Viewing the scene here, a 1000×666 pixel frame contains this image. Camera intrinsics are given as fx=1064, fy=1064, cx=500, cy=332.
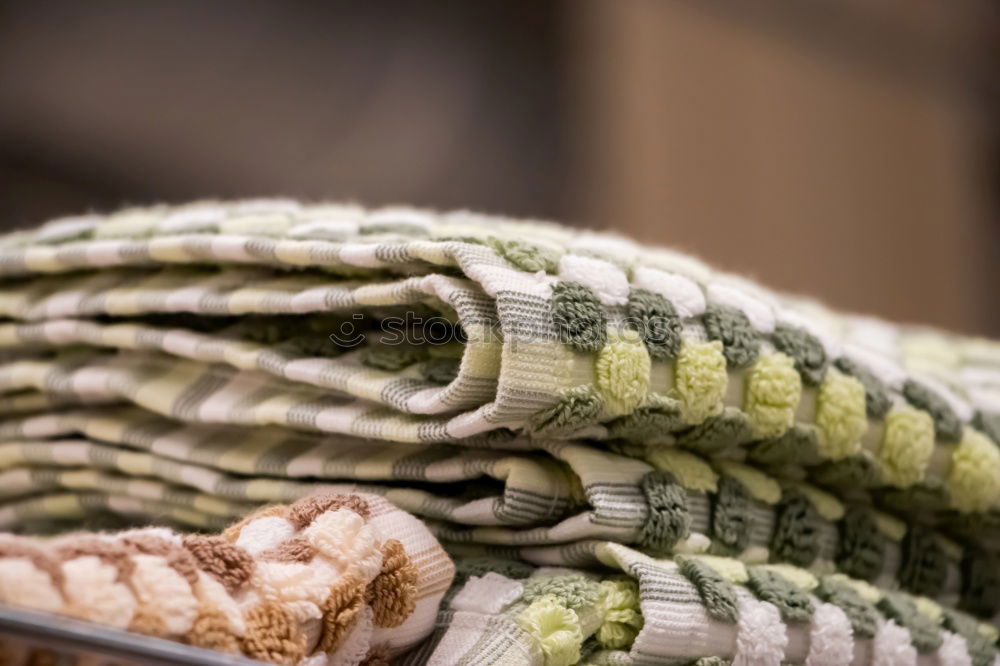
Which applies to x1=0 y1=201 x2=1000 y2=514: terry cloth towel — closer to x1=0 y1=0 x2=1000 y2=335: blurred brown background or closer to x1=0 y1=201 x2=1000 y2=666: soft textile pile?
x1=0 y1=201 x2=1000 y2=666: soft textile pile

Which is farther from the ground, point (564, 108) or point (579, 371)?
point (564, 108)

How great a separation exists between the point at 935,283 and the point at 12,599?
1.92 metres

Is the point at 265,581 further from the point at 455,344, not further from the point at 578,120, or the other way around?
the point at 578,120

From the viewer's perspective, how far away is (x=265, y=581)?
1.05 feet

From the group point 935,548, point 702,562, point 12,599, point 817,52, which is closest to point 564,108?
point 817,52

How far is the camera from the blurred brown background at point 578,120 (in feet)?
4.00

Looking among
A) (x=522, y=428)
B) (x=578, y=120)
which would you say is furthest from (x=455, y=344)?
(x=578, y=120)

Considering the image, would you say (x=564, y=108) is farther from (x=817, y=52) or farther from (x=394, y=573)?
(x=394, y=573)

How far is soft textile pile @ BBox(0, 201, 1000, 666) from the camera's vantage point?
382 mm

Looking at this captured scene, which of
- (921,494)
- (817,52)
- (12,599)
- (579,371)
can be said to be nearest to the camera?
(12,599)

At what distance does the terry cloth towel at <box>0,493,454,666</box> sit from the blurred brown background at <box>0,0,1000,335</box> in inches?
34.3

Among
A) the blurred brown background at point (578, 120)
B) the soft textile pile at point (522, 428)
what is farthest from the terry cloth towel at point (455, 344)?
the blurred brown background at point (578, 120)

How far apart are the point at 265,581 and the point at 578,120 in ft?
4.92

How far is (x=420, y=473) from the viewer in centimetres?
43
